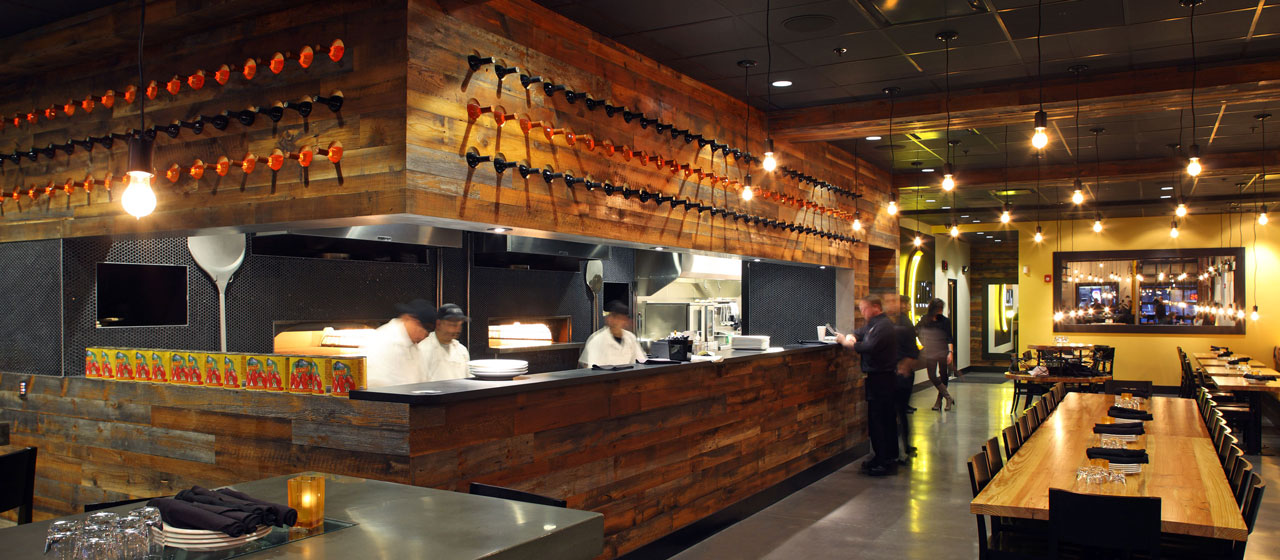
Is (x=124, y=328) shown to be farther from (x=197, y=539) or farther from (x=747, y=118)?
(x=747, y=118)

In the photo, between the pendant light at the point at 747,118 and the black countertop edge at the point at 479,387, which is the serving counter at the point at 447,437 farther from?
the pendant light at the point at 747,118

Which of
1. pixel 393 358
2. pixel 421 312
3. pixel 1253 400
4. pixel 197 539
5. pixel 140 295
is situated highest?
pixel 140 295

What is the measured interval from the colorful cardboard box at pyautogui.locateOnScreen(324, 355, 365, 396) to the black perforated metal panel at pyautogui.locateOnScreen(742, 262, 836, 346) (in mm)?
6133

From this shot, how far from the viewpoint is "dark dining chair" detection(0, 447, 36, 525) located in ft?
13.0

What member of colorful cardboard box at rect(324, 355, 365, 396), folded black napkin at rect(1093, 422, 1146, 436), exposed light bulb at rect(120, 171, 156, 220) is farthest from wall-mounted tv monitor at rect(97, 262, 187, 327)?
folded black napkin at rect(1093, 422, 1146, 436)

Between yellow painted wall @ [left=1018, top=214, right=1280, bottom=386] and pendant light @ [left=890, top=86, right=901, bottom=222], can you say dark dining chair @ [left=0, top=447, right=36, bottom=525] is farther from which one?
yellow painted wall @ [left=1018, top=214, right=1280, bottom=386]

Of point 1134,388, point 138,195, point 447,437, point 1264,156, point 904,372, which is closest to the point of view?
point 138,195

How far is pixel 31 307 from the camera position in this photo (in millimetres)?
5574

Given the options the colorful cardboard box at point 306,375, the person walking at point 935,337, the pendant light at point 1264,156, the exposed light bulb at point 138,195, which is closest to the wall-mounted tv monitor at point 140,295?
the colorful cardboard box at point 306,375

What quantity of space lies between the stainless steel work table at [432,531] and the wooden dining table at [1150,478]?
2051mm

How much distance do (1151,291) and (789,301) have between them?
32.5 feet

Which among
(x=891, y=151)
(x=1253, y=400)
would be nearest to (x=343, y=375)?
(x=891, y=151)

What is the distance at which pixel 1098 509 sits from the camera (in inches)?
139

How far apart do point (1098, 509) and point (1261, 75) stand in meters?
4.17
